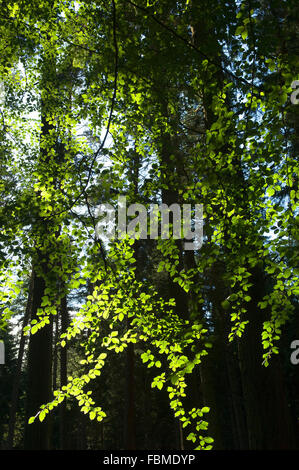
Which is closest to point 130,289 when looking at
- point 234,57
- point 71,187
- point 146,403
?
point 71,187

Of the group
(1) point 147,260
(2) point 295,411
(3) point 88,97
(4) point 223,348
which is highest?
(1) point 147,260

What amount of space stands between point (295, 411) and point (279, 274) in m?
21.2

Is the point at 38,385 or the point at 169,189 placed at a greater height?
the point at 169,189

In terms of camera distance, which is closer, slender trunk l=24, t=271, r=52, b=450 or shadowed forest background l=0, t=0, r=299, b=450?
shadowed forest background l=0, t=0, r=299, b=450

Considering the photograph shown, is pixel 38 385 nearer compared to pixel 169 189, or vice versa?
pixel 169 189

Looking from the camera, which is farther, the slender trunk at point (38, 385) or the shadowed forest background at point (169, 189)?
the slender trunk at point (38, 385)

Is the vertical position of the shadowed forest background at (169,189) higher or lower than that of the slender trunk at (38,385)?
higher

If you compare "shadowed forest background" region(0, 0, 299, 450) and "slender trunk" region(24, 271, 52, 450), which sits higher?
"shadowed forest background" region(0, 0, 299, 450)

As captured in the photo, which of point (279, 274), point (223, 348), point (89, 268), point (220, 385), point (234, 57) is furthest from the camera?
point (220, 385)

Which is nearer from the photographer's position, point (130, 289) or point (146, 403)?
point (130, 289)

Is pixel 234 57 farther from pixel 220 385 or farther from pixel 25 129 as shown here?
pixel 220 385
